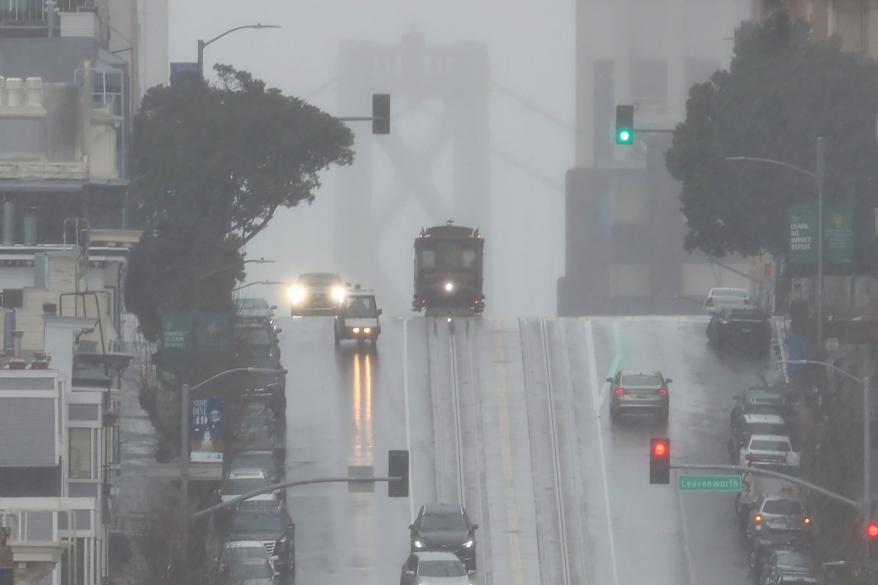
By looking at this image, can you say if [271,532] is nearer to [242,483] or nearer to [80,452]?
[80,452]

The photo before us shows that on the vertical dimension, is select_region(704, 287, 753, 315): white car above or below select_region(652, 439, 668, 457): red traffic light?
above

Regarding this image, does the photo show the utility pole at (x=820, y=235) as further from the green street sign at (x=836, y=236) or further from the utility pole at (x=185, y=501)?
the utility pole at (x=185, y=501)

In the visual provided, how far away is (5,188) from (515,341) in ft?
63.1

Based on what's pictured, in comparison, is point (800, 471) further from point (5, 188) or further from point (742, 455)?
point (5, 188)

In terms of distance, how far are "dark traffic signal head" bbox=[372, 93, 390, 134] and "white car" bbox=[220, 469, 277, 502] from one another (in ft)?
42.5

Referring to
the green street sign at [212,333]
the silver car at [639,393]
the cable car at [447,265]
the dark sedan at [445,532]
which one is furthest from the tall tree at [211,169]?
the dark sedan at [445,532]

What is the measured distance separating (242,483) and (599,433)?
46.4 feet

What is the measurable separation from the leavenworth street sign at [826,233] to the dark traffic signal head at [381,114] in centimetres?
2154

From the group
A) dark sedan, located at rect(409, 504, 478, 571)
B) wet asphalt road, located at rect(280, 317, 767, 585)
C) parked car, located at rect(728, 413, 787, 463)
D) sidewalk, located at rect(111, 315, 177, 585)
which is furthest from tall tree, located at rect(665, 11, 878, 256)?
dark sedan, located at rect(409, 504, 478, 571)

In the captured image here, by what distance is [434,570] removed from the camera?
60688mm

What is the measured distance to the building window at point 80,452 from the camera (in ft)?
224

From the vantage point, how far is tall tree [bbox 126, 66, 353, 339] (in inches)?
3875

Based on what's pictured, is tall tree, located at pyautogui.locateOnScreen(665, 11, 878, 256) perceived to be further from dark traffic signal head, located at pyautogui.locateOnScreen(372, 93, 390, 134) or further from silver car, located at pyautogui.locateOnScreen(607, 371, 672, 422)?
dark traffic signal head, located at pyautogui.locateOnScreen(372, 93, 390, 134)

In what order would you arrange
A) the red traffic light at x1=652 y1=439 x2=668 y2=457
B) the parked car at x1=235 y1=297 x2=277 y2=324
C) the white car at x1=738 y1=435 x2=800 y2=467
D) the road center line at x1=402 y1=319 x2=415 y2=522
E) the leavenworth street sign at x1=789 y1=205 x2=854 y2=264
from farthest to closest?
the parked car at x1=235 y1=297 x2=277 y2=324
the leavenworth street sign at x1=789 y1=205 x2=854 y2=264
the road center line at x1=402 y1=319 x2=415 y2=522
the white car at x1=738 y1=435 x2=800 y2=467
the red traffic light at x1=652 y1=439 x2=668 y2=457
